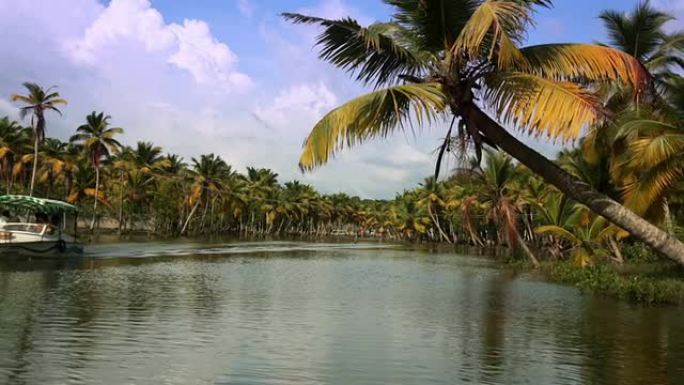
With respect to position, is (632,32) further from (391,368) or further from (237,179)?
(237,179)

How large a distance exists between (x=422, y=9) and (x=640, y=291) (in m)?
16.5

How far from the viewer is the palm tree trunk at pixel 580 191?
785 centimetres

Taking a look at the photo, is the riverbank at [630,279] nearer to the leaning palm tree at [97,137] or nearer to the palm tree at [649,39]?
the palm tree at [649,39]

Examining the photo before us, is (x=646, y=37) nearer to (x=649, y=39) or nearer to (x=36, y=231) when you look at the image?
(x=649, y=39)

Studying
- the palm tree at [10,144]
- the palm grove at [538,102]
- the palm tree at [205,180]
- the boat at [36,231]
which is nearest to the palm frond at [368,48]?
the palm grove at [538,102]

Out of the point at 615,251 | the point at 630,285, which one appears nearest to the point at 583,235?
the point at 615,251

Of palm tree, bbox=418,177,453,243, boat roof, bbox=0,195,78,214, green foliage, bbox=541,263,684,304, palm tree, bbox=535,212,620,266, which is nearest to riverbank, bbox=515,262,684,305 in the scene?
green foliage, bbox=541,263,684,304

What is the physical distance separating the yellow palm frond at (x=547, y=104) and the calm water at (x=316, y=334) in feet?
14.4

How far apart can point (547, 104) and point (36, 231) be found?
96.8 ft

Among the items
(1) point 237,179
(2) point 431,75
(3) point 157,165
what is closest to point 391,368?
(2) point 431,75

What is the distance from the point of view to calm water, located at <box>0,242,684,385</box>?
10.1 m

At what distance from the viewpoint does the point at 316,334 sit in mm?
13617

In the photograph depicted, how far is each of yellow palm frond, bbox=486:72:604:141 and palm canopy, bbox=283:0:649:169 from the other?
1cm

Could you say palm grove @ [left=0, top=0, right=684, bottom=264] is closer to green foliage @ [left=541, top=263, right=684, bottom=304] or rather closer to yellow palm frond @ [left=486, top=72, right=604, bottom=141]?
yellow palm frond @ [left=486, top=72, right=604, bottom=141]
